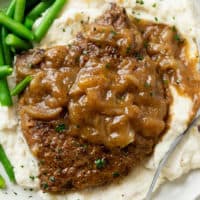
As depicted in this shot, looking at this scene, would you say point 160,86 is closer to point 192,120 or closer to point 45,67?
point 192,120

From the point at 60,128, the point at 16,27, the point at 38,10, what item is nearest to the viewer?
the point at 60,128

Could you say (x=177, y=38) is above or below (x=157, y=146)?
above

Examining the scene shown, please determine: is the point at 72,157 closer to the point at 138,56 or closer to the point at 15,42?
the point at 138,56

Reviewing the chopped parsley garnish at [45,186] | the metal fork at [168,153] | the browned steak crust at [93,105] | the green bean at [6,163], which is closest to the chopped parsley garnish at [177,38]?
the browned steak crust at [93,105]

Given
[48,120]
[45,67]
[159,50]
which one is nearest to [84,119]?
[48,120]

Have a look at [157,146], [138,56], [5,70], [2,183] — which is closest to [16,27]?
[5,70]

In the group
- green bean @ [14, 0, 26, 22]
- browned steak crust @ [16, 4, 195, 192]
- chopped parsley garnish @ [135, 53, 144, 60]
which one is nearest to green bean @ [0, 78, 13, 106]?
browned steak crust @ [16, 4, 195, 192]

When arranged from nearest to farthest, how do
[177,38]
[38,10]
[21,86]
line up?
1. [21,86]
2. [177,38]
3. [38,10]
